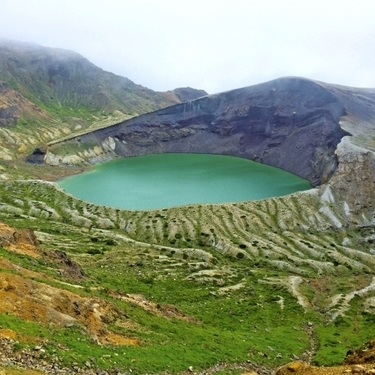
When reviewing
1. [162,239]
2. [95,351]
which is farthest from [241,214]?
[95,351]

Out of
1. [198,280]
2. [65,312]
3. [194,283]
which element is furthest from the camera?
[198,280]

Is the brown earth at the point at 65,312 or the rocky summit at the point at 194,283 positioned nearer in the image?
the brown earth at the point at 65,312

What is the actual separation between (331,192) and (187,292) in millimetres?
84356

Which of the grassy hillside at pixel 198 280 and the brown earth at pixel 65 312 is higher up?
the brown earth at pixel 65 312

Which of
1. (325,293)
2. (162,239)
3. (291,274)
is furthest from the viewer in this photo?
(162,239)

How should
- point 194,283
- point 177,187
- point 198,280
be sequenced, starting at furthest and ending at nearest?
point 177,187 → point 198,280 → point 194,283

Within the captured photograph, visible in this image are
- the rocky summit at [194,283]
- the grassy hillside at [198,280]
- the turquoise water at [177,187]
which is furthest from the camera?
the turquoise water at [177,187]

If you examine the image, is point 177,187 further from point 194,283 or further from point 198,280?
point 194,283

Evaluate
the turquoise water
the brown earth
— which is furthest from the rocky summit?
the turquoise water

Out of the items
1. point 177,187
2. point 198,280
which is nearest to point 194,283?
point 198,280

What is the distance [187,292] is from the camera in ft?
209

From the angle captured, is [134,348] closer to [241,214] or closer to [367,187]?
[241,214]

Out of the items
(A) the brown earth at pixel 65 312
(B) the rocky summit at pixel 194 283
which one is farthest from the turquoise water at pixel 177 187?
(A) the brown earth at pixel 65 312

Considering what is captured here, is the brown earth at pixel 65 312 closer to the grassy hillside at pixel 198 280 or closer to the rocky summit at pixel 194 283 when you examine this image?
the rocky summit at pixel 194 283
